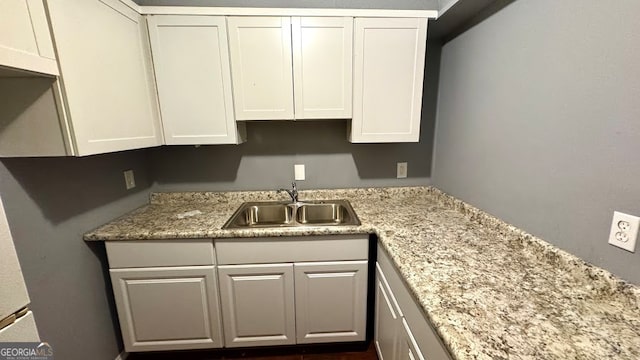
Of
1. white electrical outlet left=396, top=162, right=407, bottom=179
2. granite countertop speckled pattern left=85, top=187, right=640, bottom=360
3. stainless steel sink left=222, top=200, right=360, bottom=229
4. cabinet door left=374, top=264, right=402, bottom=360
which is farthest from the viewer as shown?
white electrical outlet left=396, top=162, right=407, bottom=179

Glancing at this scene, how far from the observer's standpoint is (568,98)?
0.90m

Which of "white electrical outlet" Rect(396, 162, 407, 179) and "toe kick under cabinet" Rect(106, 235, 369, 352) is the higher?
"white electrical outlet" Rect(396, 162, 407, 179)

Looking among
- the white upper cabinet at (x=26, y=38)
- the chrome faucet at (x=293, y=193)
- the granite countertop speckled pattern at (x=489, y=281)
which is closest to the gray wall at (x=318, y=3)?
the white upper cabinet at (x=26, y=38)

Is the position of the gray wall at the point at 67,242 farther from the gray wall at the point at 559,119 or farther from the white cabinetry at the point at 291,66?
the gray wall at the point at 559,119

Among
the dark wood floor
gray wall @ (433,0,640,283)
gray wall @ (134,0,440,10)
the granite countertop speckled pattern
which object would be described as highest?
gray wall @ (134,0,440,10)

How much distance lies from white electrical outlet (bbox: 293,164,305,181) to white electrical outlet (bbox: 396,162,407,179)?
74 centimetres

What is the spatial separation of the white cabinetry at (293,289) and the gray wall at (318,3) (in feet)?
4.96

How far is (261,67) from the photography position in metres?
1.50

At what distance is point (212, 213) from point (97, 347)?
2.95ft

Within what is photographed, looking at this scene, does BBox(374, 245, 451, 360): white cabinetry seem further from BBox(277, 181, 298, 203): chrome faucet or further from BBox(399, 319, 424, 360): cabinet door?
BBox(277, 181, 298, 203): chrome faucet

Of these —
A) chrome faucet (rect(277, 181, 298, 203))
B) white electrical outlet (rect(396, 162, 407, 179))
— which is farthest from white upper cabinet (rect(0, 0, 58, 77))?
white electrical outlet (rect(396, 162, 407, 179))

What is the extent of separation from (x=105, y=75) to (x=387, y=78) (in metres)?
1.47

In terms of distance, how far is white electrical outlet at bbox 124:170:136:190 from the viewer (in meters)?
1.62

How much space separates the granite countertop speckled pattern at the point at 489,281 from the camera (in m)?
0.63
